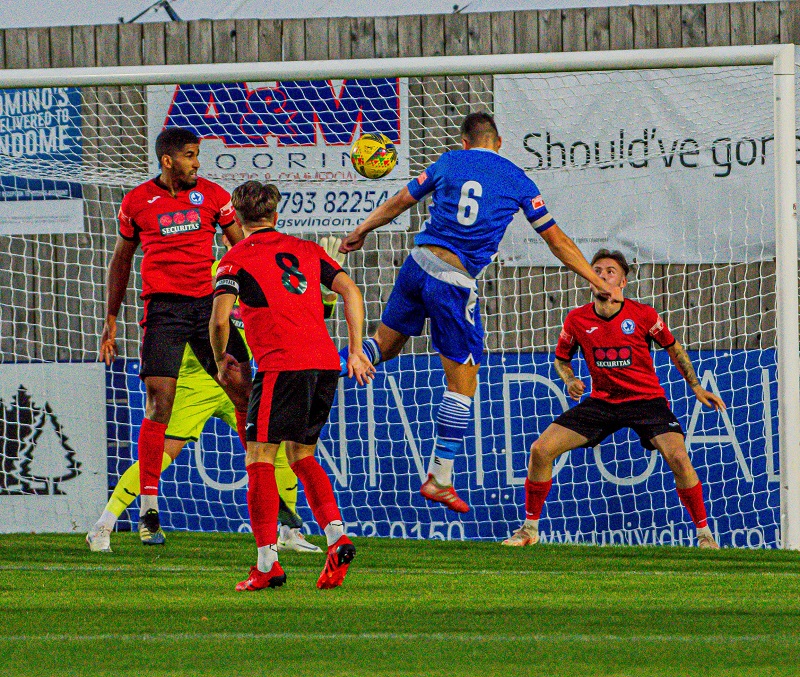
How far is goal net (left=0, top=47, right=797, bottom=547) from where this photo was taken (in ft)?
28.1

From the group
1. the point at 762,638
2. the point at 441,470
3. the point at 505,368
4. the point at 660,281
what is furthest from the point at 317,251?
the point at 660,281

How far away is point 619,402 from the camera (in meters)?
7.27

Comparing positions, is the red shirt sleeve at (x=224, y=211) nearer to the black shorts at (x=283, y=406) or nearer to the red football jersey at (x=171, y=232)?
the red football jersey at (x=171, y=232)

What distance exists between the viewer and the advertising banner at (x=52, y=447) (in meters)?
8.88

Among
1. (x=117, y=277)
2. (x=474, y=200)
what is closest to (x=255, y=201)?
(x=474, y=200)

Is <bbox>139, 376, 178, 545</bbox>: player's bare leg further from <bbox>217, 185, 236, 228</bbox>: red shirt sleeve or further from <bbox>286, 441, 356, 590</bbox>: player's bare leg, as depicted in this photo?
A: <bbox>286, 441, 356, 590</bbox>: player's bare leg

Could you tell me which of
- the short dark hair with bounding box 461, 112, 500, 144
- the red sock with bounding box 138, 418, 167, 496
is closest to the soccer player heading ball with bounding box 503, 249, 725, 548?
the short dark hair with bounding box 461, 112, 500, 144

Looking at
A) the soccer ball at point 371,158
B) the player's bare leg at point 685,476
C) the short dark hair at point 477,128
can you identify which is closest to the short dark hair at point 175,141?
the soccer ball at point 371,158

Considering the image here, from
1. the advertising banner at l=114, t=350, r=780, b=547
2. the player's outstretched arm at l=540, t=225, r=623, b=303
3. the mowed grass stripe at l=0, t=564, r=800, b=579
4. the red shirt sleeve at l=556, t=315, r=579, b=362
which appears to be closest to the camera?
the mowed grass stripe at l=0, t=564, r=800, b=579

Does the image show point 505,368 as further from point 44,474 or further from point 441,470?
point 44,474

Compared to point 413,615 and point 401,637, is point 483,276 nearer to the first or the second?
point 413,615

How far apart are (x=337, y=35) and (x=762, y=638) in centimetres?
630

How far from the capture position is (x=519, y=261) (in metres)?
8.90

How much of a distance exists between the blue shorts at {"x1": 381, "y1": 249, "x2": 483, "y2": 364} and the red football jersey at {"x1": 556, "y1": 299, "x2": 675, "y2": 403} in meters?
1.29
